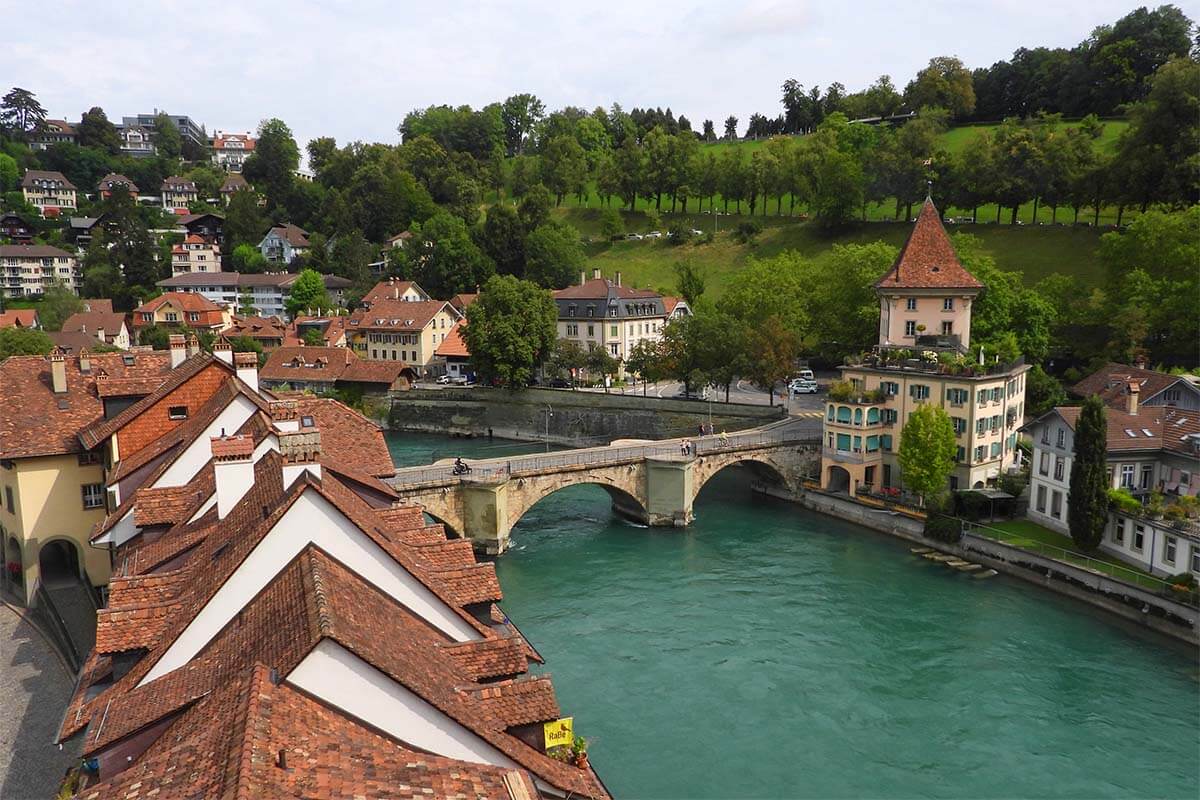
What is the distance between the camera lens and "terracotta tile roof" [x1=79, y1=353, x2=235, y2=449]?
86.8ft

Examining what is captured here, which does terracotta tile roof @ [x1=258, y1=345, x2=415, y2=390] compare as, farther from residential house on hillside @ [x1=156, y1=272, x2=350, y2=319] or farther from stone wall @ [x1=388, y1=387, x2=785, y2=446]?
residential house on hillside @ [x1=156, y1=272, x2=350, y2=319]

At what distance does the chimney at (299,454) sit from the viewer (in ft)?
51.7

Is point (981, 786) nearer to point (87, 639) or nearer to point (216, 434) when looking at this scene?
point (216, 434)

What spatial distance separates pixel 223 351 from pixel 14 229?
401ft

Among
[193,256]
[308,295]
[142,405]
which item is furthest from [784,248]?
[142,405]

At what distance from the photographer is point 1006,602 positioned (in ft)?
113

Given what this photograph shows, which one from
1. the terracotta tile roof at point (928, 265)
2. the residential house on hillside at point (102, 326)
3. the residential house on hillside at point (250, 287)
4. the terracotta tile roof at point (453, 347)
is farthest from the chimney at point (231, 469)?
the residential house on hillside at point (250, 287)

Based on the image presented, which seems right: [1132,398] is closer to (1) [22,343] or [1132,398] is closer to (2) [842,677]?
(2) [842,677]

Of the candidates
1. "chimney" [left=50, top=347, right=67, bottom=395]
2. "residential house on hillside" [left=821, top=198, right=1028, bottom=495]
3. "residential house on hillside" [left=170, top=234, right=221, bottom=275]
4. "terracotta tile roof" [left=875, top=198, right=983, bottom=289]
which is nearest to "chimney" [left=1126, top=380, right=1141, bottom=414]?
"residential house on hillside" [left=821, top=198, right=1028, bottom=495]

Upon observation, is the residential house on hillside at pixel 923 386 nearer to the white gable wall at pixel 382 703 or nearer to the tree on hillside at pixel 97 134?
the white gable wall at pixel 382 703

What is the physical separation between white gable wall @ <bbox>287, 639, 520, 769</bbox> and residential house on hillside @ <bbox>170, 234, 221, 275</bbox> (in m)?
120

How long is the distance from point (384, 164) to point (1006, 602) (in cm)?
11492

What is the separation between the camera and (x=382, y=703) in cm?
1054

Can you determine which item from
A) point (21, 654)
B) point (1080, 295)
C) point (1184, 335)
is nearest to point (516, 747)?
point (21, 654)
